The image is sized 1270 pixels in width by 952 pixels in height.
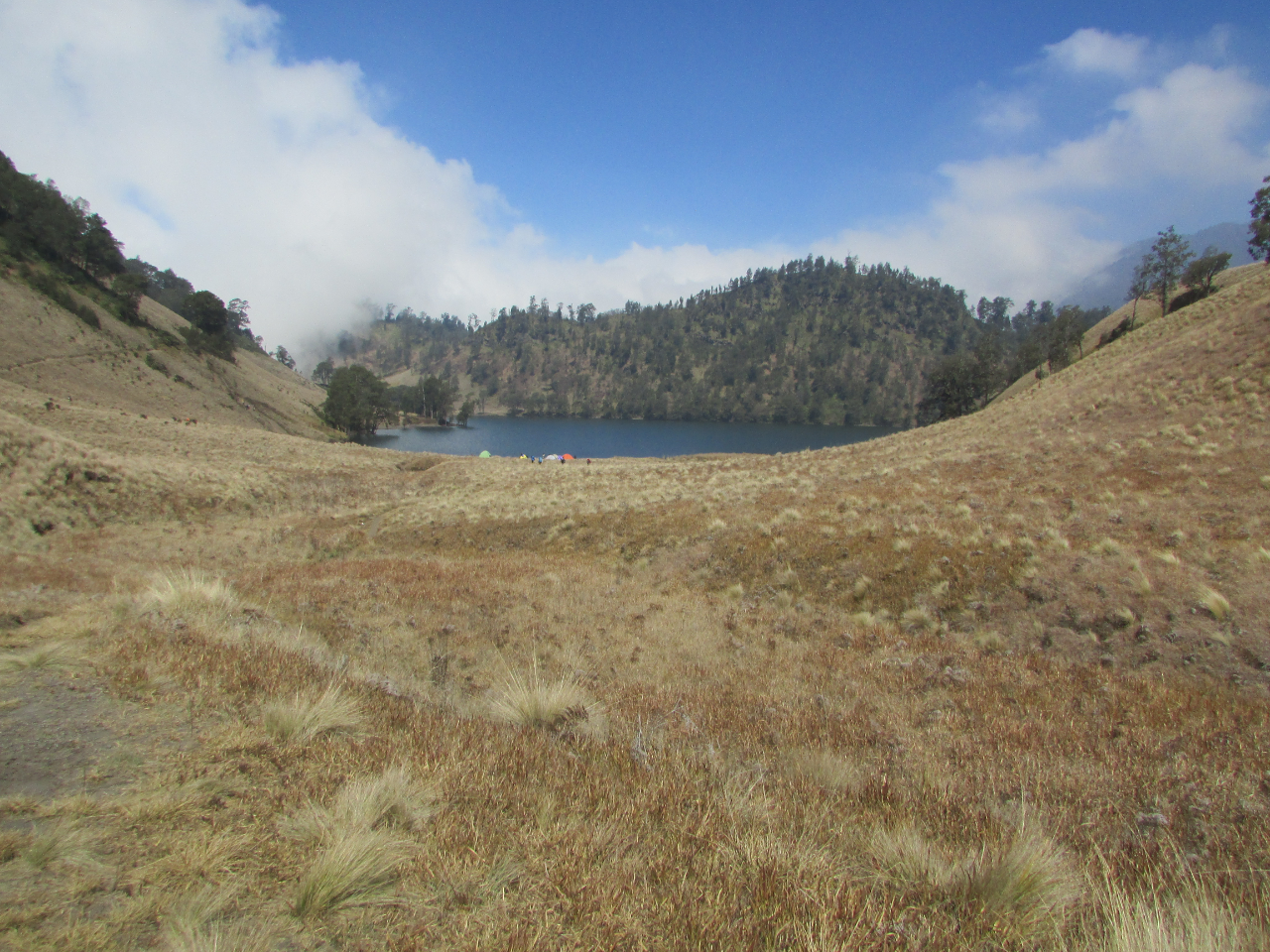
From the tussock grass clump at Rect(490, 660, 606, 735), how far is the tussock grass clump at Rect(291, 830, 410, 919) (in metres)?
2.31

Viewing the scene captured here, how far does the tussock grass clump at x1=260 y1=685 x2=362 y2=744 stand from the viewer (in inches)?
166

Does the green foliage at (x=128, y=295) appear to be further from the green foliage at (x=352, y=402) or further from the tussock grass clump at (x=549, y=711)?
the tussock grass clump at (x=549, y=711)

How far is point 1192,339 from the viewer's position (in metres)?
31.8

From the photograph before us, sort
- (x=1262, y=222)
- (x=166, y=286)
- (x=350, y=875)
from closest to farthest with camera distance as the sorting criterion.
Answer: (x=350, y=875) → (x=1262, y=222) → (x=166, y=286)

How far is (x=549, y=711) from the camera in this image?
536 cm

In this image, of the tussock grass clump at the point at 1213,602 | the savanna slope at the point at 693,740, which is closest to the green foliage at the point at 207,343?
the savanna slope at the point at 693,740

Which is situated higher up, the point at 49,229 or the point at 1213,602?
the point at 49,229

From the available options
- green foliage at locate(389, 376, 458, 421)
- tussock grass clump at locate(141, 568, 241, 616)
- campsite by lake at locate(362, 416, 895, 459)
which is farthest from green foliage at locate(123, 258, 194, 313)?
tussock grass clump at locate(141, 568, 241, 616)

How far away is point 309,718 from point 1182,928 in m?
5.63

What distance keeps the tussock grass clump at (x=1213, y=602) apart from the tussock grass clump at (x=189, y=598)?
14832 mm

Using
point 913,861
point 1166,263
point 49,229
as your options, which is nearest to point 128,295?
point 49,229

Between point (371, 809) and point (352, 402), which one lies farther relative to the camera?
point (352, 402)

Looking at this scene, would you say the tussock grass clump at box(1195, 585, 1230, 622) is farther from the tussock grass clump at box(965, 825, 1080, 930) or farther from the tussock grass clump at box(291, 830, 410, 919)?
the tussock grass clump at box(291, 830, 410, 919)

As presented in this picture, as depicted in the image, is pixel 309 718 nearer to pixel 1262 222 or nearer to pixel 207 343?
pixel 1262 222
